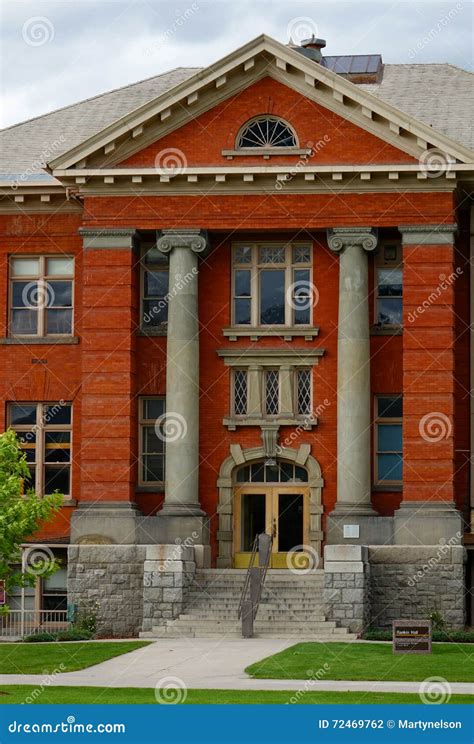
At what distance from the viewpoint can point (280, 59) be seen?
131ft

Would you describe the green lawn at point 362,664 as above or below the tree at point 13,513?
below

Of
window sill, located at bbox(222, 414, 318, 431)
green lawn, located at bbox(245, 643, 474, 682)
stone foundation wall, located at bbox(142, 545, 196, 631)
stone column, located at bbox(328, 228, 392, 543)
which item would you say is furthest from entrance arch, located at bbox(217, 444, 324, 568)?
green lawn, located at bbox(245, 643, 474, 682)

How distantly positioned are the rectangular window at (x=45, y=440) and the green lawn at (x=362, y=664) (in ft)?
36.4

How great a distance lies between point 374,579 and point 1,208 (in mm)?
13814

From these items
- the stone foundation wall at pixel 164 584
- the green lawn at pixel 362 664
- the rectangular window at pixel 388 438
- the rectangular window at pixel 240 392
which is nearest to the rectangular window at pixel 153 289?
the rectangular window at pixel 240 392

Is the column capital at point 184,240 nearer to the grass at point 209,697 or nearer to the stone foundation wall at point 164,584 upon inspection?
the stone foundation wall at point 164,584

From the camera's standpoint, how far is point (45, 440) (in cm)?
4281

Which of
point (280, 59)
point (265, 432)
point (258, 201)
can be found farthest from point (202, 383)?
point (280, 59)

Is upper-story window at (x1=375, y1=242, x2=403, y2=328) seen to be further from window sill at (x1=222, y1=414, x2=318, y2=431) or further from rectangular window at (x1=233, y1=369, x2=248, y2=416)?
rectangular window at (x1=233, y1=369, x2=248, y2=416)

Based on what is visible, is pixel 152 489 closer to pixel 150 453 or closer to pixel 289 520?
pixel 150 453

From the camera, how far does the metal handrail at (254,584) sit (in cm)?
3562

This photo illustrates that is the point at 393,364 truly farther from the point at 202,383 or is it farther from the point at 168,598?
the point at 168,598

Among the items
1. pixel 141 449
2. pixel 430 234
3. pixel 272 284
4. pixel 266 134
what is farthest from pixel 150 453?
pixel 430 234

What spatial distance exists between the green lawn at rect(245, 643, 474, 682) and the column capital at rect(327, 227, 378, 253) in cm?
1084
